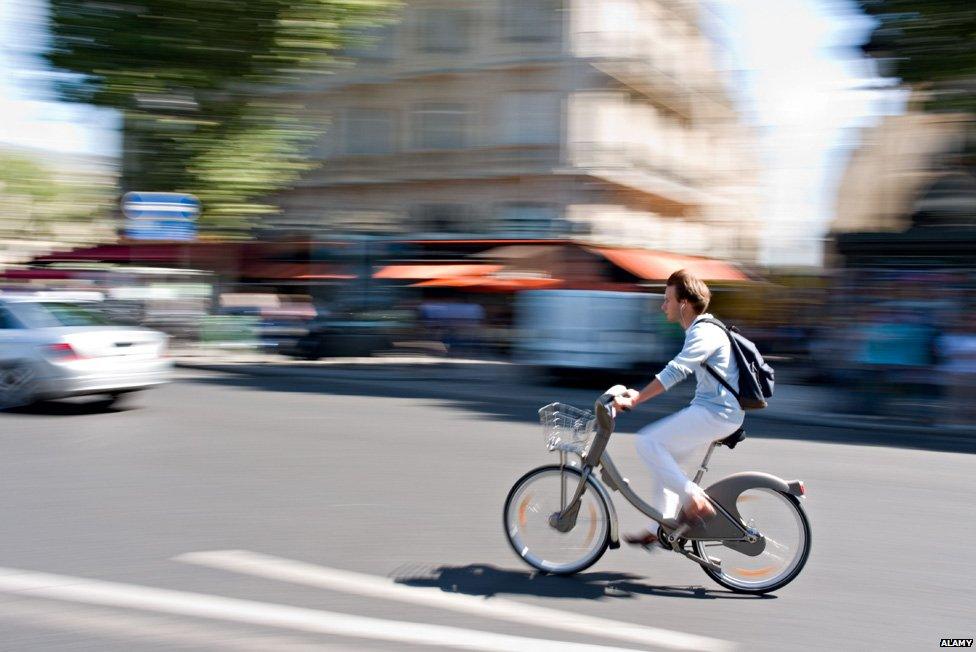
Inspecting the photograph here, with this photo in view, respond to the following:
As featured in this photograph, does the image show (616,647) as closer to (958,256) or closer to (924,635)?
(924,635)

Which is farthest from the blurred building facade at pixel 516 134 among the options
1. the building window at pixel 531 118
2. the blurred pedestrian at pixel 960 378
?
the blurred pedestrian at pixel 960 378

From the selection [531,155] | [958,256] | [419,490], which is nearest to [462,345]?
[531,155]

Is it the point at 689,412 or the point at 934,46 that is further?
the point at 934,46

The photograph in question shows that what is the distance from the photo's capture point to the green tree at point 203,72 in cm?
2430

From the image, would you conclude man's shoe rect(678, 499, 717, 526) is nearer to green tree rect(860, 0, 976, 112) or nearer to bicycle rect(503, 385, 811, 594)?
bicycle rect(503, 385, 811, 594)

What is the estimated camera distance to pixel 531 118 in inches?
1289

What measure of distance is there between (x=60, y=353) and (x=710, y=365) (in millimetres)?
8794

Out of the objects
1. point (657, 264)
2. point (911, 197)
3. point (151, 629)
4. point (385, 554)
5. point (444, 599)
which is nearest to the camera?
point (151, 629)

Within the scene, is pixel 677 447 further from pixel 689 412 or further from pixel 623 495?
pixel 623 495

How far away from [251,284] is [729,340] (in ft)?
86.5

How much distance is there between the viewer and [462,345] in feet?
81.9

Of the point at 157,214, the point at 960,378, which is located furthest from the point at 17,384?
the point at 960,378

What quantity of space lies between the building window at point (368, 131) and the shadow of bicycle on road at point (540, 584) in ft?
99.4

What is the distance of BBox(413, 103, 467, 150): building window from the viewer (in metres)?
34.1
